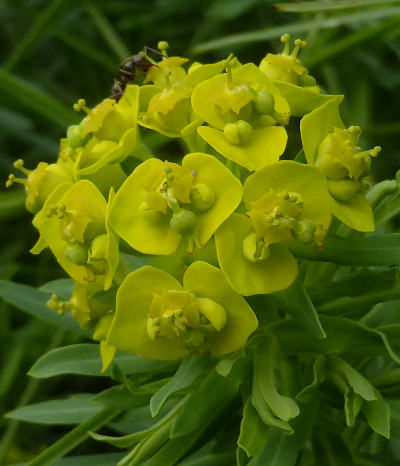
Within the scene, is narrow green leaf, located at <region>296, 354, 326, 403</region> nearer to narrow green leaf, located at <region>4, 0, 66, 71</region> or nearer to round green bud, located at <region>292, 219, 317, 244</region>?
round green bud, located at <region>292, 219, 317, 244</region>

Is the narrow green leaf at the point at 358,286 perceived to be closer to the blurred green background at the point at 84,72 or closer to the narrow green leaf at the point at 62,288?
the narrow green leaf at the point at 62,288

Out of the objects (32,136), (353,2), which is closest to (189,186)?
(353,2)

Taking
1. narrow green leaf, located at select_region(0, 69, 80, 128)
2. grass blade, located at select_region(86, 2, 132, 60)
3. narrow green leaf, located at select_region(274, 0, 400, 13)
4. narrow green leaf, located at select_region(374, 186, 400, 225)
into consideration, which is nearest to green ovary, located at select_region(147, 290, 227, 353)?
narrow green leaf, located at select_region(374, 186, 400, 225)

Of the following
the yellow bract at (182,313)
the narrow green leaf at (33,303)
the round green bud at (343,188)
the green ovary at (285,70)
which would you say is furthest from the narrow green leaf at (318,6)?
the narrow green leaf at (33,303)

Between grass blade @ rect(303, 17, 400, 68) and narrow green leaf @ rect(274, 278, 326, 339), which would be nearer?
narrow green leaf @ rect(274, 278, 326, 339)

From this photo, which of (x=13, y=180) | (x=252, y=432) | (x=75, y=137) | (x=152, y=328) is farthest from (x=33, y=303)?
(x=252, y=432)

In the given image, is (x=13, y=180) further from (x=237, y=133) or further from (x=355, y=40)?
(x=355, y=40)
